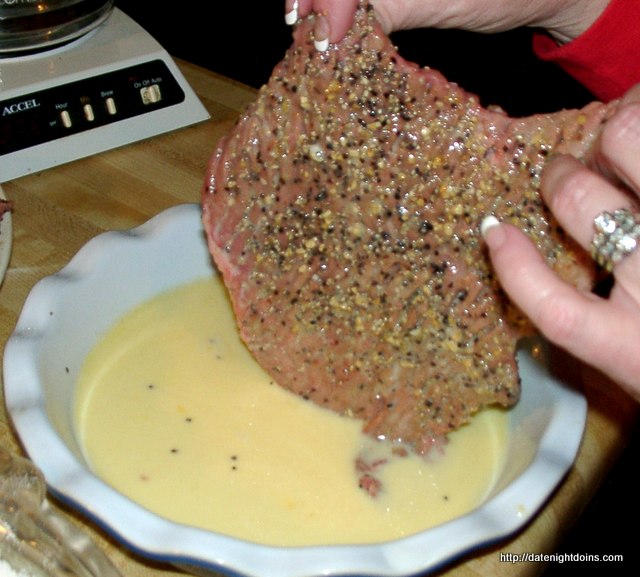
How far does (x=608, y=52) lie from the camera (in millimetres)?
1414

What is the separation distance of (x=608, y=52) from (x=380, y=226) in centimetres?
68

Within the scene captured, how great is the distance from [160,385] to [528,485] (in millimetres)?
538

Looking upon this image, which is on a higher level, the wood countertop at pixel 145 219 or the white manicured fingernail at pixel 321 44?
the white manicured fingernail at pixel 321 44

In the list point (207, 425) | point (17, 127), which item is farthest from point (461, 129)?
point (17, 127)

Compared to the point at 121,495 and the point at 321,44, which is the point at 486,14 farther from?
the point at 121,495

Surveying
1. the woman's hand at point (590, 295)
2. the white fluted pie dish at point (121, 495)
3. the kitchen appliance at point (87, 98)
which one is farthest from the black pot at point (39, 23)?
the woman's hand at point (590, 295)

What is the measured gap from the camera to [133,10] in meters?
2.28

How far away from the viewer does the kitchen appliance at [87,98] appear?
4.98 feet

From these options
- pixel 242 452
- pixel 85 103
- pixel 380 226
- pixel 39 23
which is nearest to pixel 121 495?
pixel 242 452

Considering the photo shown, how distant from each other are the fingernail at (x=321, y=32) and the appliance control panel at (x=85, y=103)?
0.74 metres

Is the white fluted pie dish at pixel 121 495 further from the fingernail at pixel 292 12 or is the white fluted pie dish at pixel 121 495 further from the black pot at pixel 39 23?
the black pot at pixel 39 23

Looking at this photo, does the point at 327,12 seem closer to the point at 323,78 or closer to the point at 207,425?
the point at 323,78

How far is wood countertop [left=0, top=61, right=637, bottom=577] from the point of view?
3.29 feet

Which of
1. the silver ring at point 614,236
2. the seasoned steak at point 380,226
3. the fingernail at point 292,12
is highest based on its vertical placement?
the silver ring at point 614,236
